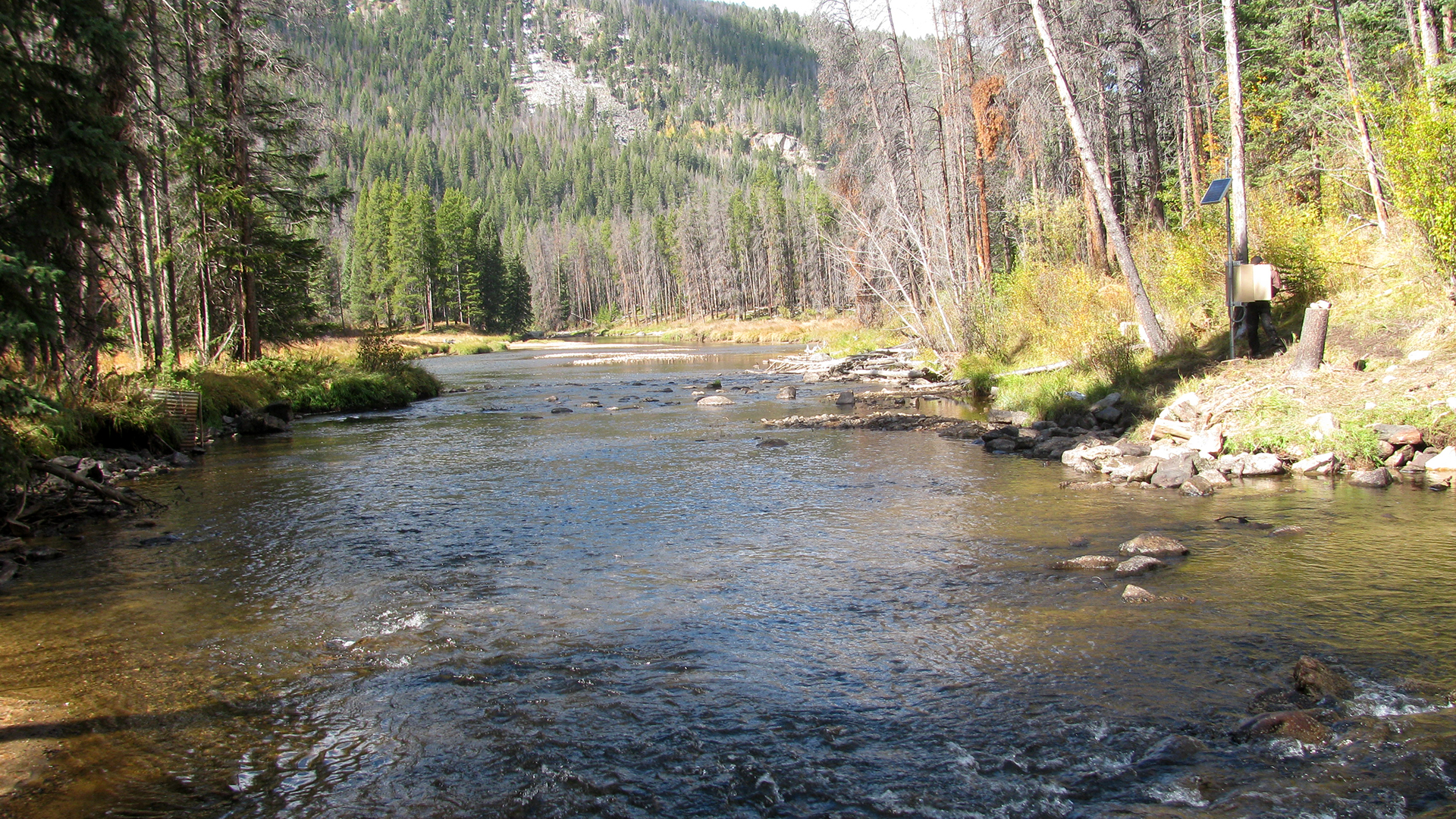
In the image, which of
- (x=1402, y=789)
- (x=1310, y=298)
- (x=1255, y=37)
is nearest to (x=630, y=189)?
(x=1255, y=37)

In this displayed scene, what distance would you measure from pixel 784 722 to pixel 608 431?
14.6 meters

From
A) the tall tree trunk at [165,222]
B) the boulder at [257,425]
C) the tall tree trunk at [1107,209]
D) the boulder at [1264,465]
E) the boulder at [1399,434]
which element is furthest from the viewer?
the boulder at [257,425]

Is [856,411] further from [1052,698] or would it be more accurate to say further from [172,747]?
[172,747]

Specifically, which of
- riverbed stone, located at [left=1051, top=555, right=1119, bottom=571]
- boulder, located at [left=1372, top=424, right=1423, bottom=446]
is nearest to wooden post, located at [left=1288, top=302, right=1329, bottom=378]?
boulder, located at [left=1372, top=424, right=1423, bottom=446]

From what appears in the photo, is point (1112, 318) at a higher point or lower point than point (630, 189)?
lower

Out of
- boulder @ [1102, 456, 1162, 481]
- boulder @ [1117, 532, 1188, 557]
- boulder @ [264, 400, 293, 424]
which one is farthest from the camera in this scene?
boulder @ [264, 400, 293, 424]

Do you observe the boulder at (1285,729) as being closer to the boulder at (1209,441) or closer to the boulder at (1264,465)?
the boulder at (1264,465)

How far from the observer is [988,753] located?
468cm

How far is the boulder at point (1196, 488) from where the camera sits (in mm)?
10836

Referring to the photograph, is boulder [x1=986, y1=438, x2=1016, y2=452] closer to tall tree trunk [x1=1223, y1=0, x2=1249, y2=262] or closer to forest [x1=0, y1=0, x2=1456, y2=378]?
forest [x1=0, y1=0, x2=1456, y2=378]

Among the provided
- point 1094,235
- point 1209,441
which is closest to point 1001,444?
point 1209,441

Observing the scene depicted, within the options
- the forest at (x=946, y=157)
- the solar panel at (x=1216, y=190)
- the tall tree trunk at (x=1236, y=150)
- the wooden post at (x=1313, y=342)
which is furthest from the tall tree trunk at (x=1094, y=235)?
the wooden post at (x=1313, y=342)

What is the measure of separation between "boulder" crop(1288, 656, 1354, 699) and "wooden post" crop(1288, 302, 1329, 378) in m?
9.28

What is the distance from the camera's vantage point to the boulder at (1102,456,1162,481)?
11.7 m
